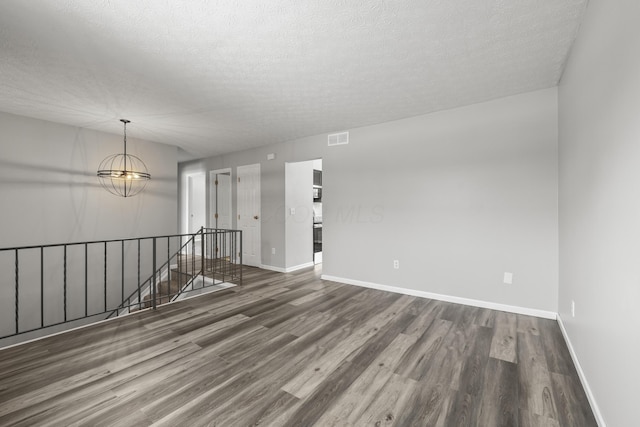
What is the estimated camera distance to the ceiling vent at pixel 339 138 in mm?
4688

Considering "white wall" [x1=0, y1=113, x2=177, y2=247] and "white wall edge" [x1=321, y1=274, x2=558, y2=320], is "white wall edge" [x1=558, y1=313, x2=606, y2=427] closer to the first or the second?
"white wall edge" [x1=321, y1=274, x2=558, y2=320]

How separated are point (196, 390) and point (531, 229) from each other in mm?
3692

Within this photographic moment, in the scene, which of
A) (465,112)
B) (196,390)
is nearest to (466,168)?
(465,112)

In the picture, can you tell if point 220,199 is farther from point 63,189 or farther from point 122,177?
point 63,189

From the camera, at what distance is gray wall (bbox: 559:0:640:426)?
1.23 metres

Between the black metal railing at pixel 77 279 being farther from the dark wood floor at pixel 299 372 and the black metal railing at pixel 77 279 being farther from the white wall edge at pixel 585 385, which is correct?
the white wall edge at pixel 585 385

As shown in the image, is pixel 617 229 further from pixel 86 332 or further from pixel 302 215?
pixel 302 215

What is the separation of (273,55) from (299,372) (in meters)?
2.65

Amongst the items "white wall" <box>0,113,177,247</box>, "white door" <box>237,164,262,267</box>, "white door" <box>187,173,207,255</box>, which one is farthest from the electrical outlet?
"white door" <box>187,173,207,255</box>

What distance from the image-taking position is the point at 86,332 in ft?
9.13

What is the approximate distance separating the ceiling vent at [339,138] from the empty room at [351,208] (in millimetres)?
25

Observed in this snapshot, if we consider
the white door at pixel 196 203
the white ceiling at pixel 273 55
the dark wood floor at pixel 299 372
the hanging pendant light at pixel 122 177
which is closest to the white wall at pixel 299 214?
the white ceiling at pixel 273 55

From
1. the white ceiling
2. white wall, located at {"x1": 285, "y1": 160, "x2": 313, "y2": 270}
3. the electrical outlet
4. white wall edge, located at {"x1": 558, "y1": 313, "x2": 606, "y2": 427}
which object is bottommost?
white wall edge, located at {"x1": 558, "y1": 313, "x2": 606, "y2": 427}

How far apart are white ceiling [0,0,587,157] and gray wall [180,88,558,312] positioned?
375 millimetres
